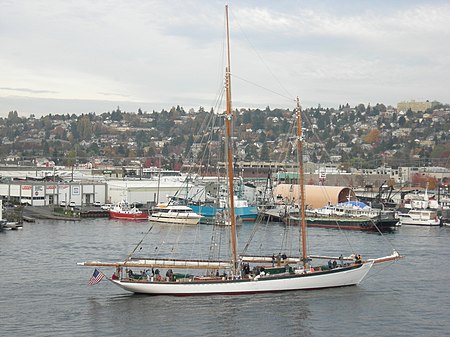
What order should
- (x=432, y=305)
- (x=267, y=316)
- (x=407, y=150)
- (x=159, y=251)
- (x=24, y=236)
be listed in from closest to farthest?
(x=267, y=316) → (x=432, y=305) → (x=159, y=251) → (x=24, y=236) → (x=407, y=150)

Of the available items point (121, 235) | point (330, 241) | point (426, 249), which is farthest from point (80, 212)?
point (426, 249)

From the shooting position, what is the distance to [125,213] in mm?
59938

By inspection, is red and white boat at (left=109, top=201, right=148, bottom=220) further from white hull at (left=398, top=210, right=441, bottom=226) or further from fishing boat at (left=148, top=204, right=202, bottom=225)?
white hull at (left=398, top=210, right=441, bottom=226)

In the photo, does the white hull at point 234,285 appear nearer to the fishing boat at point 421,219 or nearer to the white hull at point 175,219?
the white hull at point 175,219

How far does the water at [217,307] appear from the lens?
22.9 m

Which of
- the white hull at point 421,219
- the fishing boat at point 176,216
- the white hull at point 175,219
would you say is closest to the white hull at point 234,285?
the fishing boat at point 176,216

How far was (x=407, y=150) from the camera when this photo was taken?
14112 cm

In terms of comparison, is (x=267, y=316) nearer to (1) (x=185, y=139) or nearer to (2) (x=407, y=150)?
(2) (x=407, y=150)

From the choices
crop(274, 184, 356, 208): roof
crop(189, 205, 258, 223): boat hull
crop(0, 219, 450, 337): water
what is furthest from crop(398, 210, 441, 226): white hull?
crop(0, 219, 450, 337): water

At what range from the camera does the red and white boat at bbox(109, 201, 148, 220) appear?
59.6 m

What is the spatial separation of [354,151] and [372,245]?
351ft

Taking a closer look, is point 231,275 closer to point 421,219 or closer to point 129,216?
point 129,216

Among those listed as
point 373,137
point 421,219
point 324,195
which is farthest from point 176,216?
point 373,137

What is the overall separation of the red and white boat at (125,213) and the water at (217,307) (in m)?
23.1
